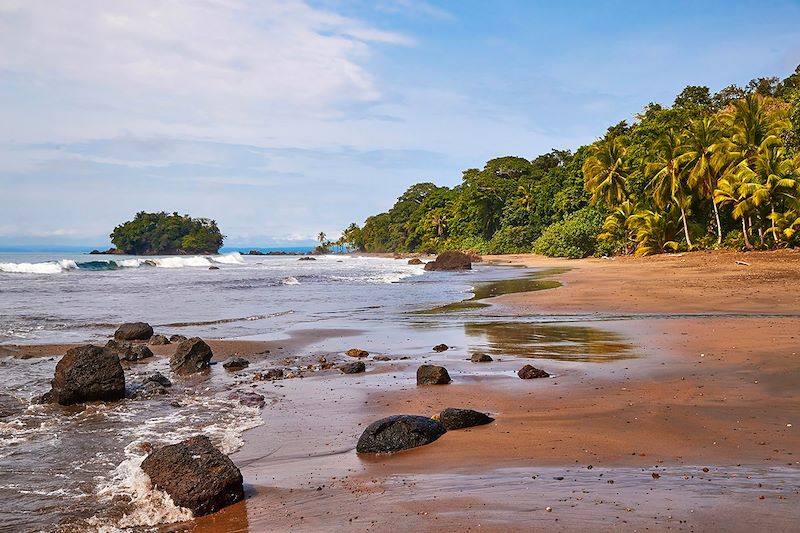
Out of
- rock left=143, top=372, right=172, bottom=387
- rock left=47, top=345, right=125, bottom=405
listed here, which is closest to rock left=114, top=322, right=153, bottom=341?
rock left=143, top=372, right=172, bottom=387

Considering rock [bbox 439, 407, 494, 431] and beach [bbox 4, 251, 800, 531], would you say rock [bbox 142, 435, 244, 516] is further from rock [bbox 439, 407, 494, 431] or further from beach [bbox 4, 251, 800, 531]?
rock [bbox 439, 407, 494, 431]

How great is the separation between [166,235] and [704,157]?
130372 mm

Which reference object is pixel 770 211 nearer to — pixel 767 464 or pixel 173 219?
pixel 767 464

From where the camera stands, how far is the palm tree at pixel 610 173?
5294 cm

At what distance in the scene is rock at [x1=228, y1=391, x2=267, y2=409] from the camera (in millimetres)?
9273

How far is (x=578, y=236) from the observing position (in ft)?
195

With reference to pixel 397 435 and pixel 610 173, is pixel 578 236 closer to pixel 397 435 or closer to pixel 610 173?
pixel 610 173

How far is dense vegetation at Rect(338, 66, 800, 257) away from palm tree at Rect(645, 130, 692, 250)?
7cm

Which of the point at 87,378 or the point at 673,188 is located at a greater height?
the point at 673,188

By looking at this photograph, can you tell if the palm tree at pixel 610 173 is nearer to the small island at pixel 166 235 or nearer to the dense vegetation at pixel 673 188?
the dense vegetation at pixel 673 188

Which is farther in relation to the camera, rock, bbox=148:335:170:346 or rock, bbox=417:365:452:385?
rock, bbox=148:335:170:346

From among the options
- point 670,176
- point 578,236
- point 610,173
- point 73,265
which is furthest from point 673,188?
point 73,265

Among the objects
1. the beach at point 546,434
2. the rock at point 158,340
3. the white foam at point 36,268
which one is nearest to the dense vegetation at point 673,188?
the beach at point 546,434

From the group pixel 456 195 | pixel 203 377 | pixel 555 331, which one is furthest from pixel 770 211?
pixel 456 195
